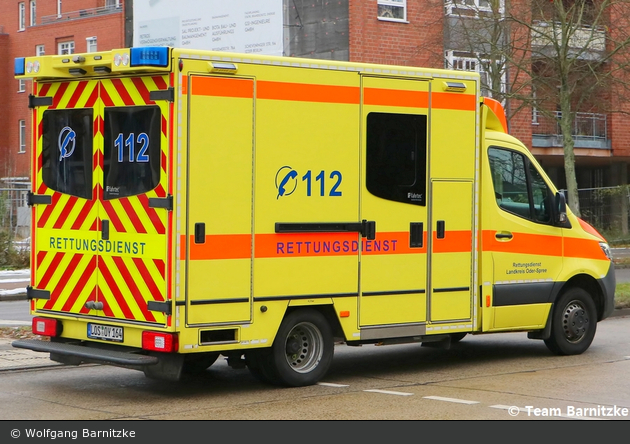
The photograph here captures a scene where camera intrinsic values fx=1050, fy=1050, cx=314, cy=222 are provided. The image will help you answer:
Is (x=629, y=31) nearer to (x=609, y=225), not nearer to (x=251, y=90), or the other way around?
(x=609, y=225)


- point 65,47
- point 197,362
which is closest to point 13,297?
point 197,362

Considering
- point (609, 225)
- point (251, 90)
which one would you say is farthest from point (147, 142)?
point (609, 225)

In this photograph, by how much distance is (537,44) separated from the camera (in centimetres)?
2859

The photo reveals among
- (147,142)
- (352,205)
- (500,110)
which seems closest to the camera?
(147,142)

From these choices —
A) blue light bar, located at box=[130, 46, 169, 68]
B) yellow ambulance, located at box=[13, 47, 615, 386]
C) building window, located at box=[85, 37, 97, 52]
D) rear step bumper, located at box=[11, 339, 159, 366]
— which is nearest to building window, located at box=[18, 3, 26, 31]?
building window, located at box=[85, 37, 97, 52]

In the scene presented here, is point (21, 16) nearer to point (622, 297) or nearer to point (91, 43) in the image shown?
point (91, 43)

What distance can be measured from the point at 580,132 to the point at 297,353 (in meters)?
32.0

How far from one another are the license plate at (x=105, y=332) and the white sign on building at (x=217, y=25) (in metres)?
16.4

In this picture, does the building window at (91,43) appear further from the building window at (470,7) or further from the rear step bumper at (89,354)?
the rear step bumper at (89,354)

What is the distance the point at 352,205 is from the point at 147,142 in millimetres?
2033

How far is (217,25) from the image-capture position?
25.7 m

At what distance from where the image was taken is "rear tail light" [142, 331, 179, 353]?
338 inches

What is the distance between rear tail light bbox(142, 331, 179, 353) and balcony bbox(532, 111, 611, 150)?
98.7 ft

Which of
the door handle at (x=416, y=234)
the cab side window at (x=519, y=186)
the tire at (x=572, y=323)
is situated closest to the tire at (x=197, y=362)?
the door handle at (x=416, y=234)
